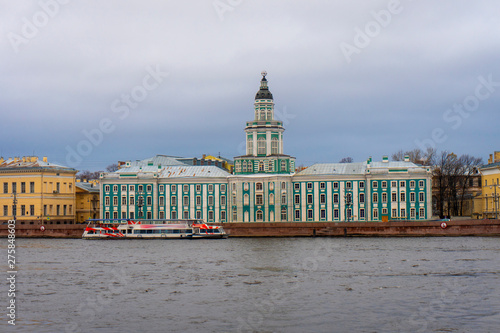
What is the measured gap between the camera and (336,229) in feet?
251

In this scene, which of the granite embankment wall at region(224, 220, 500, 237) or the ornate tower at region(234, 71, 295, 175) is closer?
the granite embankment wall at region(224, 220, 500, 237)

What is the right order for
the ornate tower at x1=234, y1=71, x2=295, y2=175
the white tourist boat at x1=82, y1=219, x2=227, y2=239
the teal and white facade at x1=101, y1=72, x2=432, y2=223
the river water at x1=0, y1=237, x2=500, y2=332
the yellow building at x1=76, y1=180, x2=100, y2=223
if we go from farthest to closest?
the yellow building at x1=76, y1=180, x2=100, y2=223, the ornate tower at x1=234, y1=71, x2=295, y2=175, the teal and white facade at x1=101, y1=72, x2=432, y2=223, the white tourist boat at x1=82, y1=219, x2=227, y2=239, the river water at x1=0, y1=237, x2=500, y2=332

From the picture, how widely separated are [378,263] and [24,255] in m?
21.6

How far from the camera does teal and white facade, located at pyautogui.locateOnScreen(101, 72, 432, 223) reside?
83.4m

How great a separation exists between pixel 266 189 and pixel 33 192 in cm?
2422

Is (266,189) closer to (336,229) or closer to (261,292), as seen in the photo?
(336,229)

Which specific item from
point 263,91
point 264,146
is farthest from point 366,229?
point 263,91

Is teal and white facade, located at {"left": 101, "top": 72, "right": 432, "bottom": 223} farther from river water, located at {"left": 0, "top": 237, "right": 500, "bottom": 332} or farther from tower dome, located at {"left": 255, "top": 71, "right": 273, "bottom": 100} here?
river water, located at {"left": 0, "top": 237, "right": 500, "bottom": 332}

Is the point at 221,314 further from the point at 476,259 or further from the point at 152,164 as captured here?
the point at 152,164

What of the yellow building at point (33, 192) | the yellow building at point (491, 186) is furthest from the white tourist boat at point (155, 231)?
the yellow building at point (491, 186)

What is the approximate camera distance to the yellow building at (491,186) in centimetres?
8419

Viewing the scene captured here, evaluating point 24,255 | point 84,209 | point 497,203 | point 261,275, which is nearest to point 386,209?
point 497,203

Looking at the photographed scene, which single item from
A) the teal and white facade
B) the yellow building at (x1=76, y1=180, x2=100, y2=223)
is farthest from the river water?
the yellow building at (x1=76, y1=180, x2=100, y2=223)

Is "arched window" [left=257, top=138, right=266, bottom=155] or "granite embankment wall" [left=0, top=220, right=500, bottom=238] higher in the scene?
"arched window" [left=257, top=138, right=266, bottom=155]
